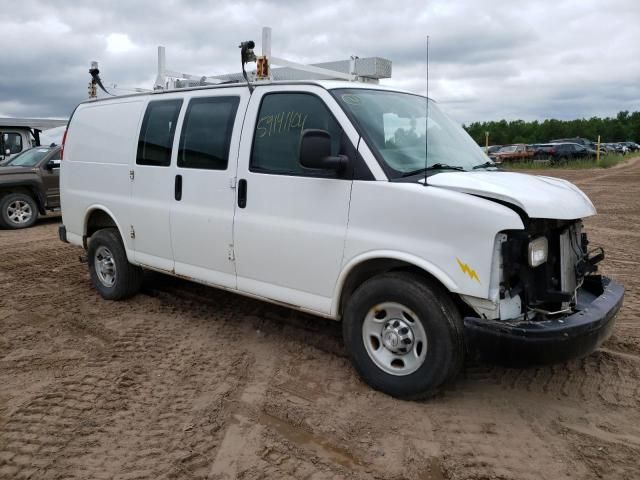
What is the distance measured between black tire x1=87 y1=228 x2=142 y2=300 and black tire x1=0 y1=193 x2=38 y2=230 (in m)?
6.79

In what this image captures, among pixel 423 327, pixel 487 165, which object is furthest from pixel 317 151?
pixel 487 165

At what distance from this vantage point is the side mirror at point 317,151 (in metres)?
3.65

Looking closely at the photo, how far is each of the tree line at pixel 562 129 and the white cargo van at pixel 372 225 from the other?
96.2 metres

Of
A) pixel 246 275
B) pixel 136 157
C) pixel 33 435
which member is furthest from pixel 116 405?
pixel 136 157

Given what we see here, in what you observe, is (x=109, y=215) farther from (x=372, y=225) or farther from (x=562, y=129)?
(x=562, y=129)

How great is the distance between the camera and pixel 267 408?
3699 mm

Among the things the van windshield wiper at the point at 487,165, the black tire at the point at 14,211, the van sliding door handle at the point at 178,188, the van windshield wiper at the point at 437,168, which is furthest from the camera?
the black tire at the point at 14,211

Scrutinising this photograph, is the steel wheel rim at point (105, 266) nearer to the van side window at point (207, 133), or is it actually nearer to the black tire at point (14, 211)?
the van side window at point (207, 133)

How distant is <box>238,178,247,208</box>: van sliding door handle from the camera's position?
443 cm

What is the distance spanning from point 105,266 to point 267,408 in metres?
3.28

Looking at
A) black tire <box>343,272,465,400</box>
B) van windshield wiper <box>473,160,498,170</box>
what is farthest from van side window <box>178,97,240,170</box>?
van windshield wiper <box>473,160,498,170</box>

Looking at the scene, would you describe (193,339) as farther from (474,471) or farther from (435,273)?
(474,471)

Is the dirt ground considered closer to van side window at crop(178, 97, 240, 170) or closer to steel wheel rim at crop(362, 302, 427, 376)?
steel wheel rim at crop(362, 302, 427, 376)

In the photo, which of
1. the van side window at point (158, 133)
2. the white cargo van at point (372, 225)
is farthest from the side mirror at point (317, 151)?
the van side window at point (158, 133)
